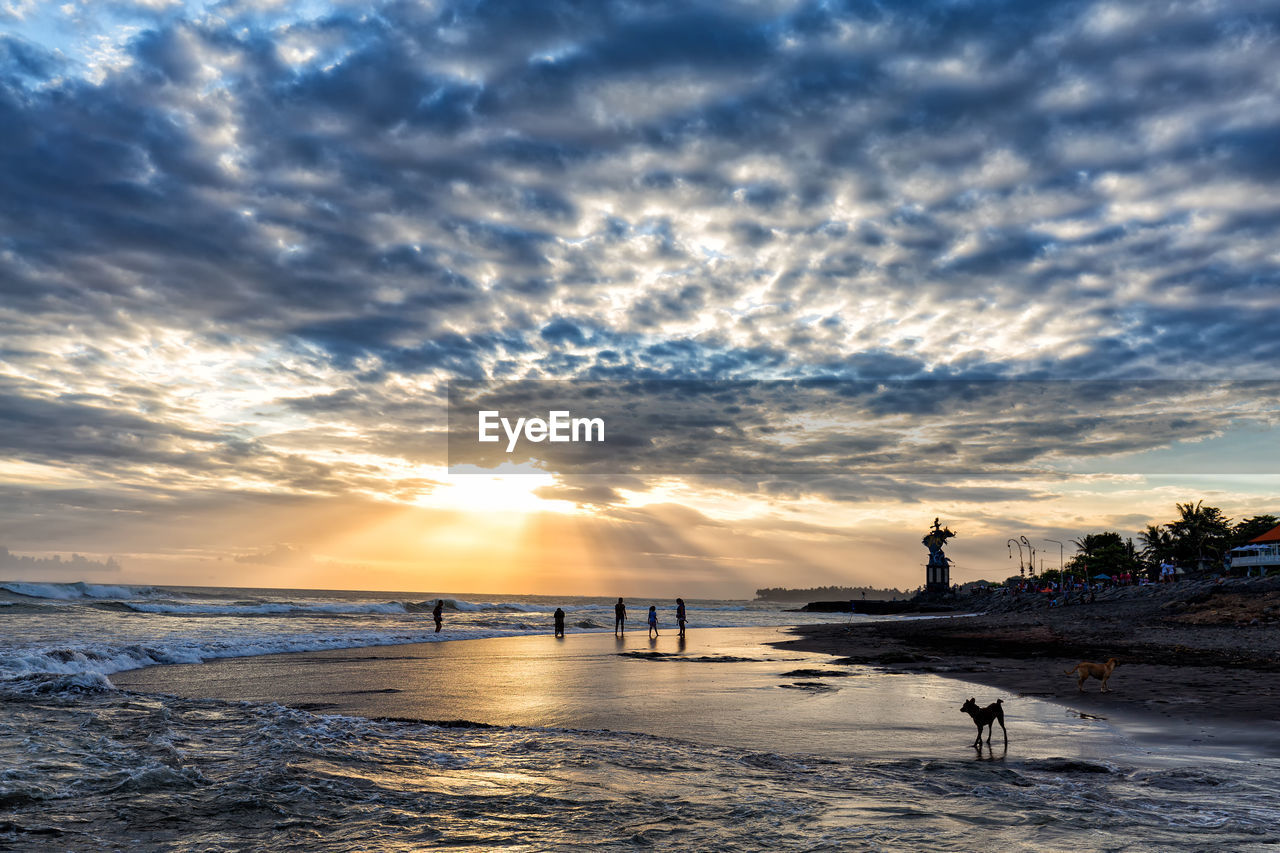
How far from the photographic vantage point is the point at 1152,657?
26.5m

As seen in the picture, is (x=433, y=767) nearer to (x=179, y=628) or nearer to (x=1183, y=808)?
(x=1183, y=808)

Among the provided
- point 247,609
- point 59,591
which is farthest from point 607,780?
point 59,591

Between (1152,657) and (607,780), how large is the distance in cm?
2498

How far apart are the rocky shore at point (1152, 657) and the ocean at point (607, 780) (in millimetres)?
2524

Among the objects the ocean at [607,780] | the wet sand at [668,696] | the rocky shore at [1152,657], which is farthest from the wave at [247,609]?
the ocean at [607,780]

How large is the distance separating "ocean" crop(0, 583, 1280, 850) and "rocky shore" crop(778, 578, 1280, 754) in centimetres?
252

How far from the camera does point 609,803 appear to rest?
9.00 metres

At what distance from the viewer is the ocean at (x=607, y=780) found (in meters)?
7.77

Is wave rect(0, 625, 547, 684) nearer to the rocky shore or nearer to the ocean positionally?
the ocean

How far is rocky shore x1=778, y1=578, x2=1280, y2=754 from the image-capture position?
15891 mm

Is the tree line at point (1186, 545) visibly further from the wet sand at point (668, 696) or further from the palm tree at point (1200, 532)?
the wet sand at point (668, 696)

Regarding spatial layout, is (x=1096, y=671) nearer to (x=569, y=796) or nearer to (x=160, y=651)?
(x=569, y=796)

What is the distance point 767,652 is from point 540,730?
22.1m

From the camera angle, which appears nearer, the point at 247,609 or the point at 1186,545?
the point at 247,609
